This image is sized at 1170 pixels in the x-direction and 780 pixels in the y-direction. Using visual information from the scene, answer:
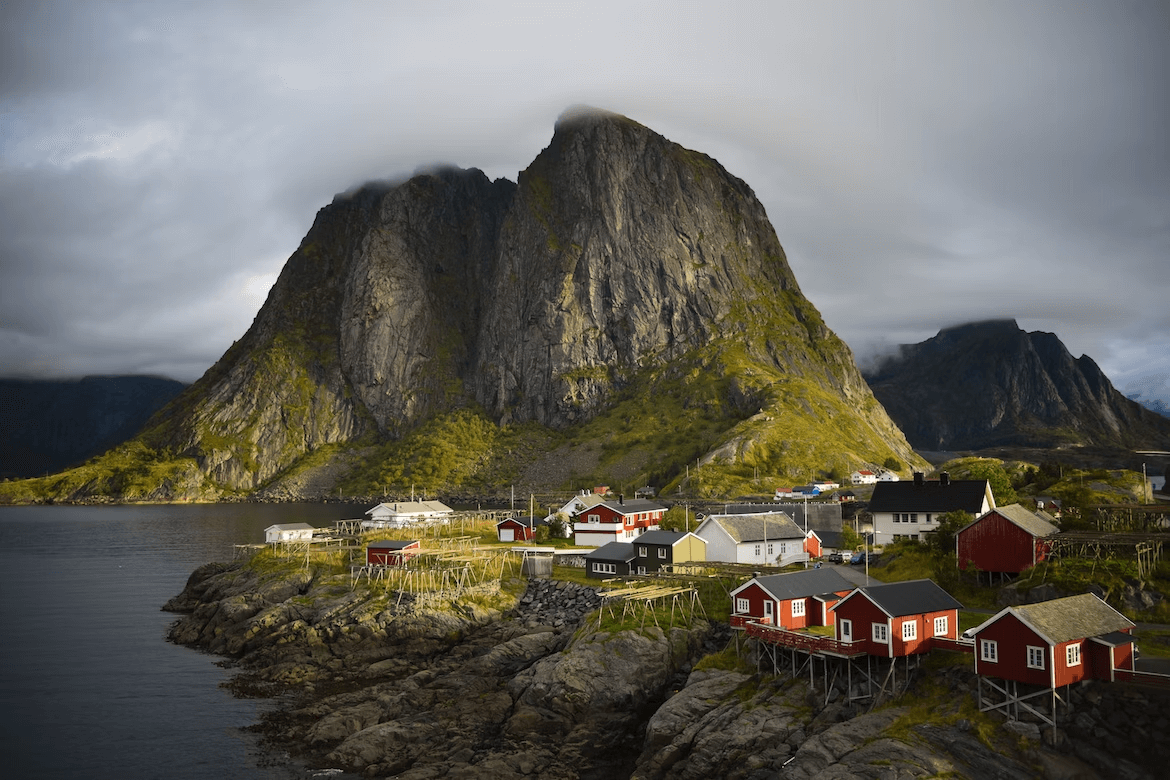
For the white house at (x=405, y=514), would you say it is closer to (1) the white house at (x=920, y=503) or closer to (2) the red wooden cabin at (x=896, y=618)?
(1) the white house at (x=920, y=503)

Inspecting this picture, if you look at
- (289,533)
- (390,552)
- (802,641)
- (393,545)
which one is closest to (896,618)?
(802,641)

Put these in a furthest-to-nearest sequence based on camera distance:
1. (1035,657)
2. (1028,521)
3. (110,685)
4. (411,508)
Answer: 1. (411,508)
2. (110,685)
3. (1028,521)
4. (1035,657)

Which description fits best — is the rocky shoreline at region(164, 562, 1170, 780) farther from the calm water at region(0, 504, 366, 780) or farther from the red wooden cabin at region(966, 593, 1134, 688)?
the calm water at region(0, 504, 366, 780)

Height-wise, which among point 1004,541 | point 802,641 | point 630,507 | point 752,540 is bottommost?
point 802,641

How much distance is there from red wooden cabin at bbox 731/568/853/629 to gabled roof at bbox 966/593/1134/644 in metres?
10.6

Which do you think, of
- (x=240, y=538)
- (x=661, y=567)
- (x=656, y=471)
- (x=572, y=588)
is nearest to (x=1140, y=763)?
(x=661, y=567)

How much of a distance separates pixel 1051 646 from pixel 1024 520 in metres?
18.0

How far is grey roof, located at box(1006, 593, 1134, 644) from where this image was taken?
113ft

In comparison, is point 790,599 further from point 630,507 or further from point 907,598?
point 630,507

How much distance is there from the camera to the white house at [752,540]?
68.5 m

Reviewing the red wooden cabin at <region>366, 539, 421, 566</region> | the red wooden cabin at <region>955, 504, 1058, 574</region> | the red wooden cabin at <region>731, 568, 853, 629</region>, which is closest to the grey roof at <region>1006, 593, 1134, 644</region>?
the red wooden cabin at <region>955, 504, 1058, 574</region>

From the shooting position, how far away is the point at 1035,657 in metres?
34.2

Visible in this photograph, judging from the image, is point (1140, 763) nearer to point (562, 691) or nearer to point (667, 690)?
point (667, 690)

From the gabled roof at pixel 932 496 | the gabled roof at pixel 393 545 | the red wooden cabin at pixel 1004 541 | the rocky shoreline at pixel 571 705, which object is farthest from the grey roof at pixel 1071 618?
the gabled roof at pixel 393 545
